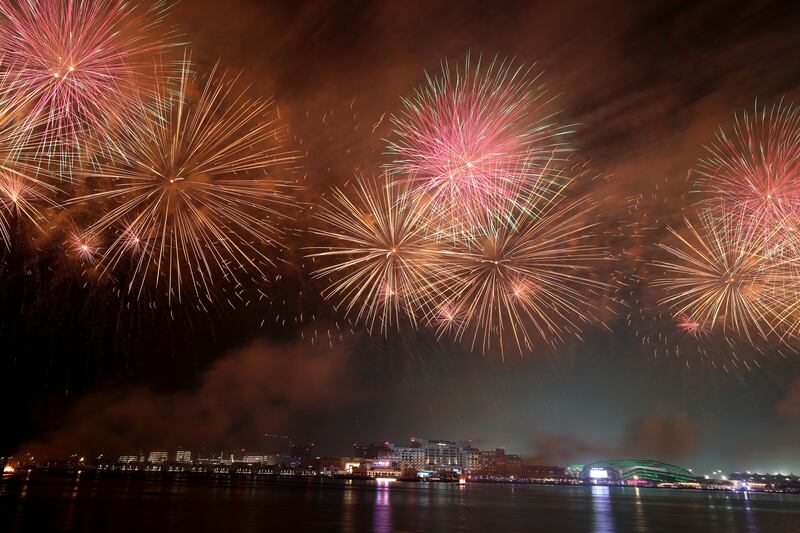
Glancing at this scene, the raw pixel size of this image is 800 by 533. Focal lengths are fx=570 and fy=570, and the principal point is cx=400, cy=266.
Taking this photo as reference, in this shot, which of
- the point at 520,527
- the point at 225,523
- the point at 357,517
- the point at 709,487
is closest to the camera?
the point at 225,523

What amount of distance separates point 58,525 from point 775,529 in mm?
45852

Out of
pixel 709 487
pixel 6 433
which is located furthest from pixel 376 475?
pixel 6 433

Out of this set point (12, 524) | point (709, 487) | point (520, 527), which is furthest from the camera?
point (709, 487)

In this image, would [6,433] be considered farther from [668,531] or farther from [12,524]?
[668,531]

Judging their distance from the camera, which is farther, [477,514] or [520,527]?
[477,514]

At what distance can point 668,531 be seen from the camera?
3681 centimetres

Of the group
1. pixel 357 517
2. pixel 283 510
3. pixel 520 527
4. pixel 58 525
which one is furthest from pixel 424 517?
pixel 58 525

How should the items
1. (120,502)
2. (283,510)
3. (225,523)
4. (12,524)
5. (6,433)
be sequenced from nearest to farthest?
(12,524), (225,523), (283,510), (120,502), (6,433)

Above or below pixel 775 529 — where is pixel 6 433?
above

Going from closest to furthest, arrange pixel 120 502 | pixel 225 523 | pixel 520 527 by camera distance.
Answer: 1. pixel 225 523
2. pixel 520 527
3. pixel 120 502

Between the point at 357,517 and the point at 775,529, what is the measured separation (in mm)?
29541

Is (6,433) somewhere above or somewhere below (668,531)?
above

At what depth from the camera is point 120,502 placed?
45.8 meters

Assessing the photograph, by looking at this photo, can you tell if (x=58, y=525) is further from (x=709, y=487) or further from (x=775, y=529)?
(x=709, y=487)
